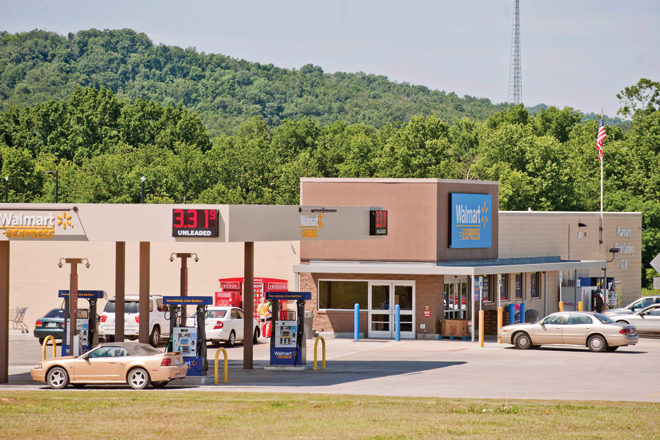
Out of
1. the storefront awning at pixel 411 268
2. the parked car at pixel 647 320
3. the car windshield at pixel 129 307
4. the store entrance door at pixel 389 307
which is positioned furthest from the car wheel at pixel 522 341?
the car windshield at pixel 129 307

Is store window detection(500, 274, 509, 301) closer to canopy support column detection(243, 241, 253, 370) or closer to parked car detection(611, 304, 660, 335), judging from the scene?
parked car detection(611, 304, 660, 335)

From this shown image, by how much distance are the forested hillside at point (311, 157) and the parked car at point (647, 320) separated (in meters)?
35.2

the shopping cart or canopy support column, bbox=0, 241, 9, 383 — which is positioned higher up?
canopy support column, bbox=0, 241, 9, 383

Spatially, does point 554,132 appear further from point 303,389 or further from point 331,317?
point 303,389

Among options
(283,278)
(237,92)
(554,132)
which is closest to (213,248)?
(283,278)

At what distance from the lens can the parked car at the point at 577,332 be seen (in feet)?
93.5

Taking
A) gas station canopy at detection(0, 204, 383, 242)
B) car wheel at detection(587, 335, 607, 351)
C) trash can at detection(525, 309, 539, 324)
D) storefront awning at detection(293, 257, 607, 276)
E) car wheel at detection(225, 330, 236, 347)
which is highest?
gas station canopy at detection(0, 204, 383, 242)

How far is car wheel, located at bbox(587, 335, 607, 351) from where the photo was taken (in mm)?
→ 28625

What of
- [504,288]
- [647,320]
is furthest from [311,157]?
[647,320]

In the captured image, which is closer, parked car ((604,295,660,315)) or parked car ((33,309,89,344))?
parked car ((33,309,89,344))

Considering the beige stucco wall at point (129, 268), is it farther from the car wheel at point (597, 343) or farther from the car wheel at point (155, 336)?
the car wheel at point (597, 343)

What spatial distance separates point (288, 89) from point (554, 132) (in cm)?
10248

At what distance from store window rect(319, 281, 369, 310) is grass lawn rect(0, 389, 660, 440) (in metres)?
16.1

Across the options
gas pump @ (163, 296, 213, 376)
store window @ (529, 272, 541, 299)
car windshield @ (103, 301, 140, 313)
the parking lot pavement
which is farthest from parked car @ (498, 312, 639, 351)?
car windshield @ (103, 301, 140, 313)
